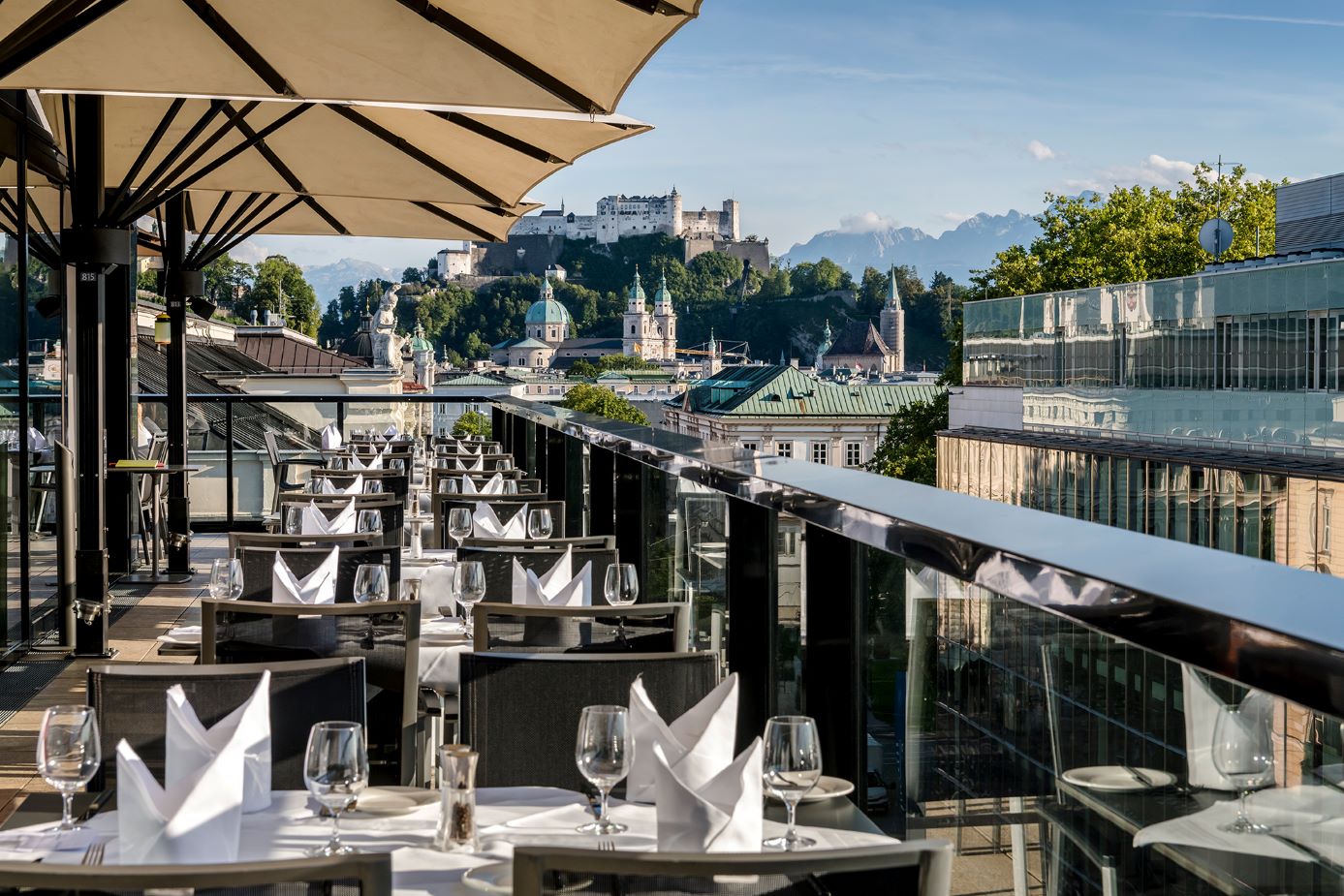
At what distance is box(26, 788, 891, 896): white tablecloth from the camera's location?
1.83 m

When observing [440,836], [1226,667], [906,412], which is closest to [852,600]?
[440,836]

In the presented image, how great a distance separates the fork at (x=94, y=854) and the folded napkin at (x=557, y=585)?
1.92 metres

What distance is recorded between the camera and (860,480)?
2.88m

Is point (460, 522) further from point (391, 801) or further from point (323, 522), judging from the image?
point (391, 801)

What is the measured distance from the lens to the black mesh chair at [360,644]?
3014mm

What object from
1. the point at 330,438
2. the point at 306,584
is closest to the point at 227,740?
the point at 306,584

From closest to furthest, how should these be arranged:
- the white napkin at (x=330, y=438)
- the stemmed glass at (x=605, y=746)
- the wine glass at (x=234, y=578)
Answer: the stemmed glass at (x=605, y=746), the wine glass at (x=234, y=578), the white napkin at (x=330, y=438)

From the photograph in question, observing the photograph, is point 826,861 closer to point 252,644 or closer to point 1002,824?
point 1002,824

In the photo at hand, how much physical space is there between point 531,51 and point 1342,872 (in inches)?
151

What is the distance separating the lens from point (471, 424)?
43.8 ft

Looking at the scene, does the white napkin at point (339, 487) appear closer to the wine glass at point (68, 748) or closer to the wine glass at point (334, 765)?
the wine glass at point (68, 748)

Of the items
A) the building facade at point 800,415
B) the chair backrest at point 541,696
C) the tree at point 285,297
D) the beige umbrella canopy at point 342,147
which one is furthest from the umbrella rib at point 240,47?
the building facade at point 800,415

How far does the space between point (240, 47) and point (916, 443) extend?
5012cm

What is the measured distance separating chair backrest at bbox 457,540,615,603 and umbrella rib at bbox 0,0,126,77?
1.96 metres
